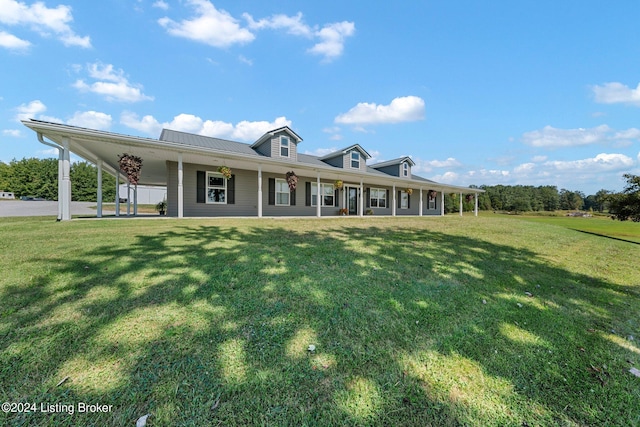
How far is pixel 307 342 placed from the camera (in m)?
1.98

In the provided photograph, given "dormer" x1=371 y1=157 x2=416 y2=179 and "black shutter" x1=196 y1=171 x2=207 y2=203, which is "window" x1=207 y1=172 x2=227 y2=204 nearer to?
"black shutter" x1=196 y1=171 x2=207 y2=203

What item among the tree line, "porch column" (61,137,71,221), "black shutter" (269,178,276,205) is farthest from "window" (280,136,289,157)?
the tree line

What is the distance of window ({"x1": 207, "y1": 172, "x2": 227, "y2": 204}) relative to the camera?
11.5 m

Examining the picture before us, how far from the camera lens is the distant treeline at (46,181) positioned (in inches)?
1471

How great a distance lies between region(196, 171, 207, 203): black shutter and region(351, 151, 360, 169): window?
9754 mm

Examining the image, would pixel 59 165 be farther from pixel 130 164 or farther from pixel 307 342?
pixel 307 342

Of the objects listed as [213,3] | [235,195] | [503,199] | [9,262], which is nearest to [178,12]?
[213,3]

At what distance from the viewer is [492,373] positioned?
1795mm

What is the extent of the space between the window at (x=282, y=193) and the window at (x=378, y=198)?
6681 millimetres

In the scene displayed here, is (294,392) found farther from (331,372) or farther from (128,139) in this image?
(128,139)

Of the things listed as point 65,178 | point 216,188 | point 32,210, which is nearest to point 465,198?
point 216,188

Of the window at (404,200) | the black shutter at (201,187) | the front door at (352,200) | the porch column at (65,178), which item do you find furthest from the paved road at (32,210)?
the window at (404,200)

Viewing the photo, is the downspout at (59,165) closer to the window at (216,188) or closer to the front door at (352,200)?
the window at (216,188)

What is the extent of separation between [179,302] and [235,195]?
33.6 feet
